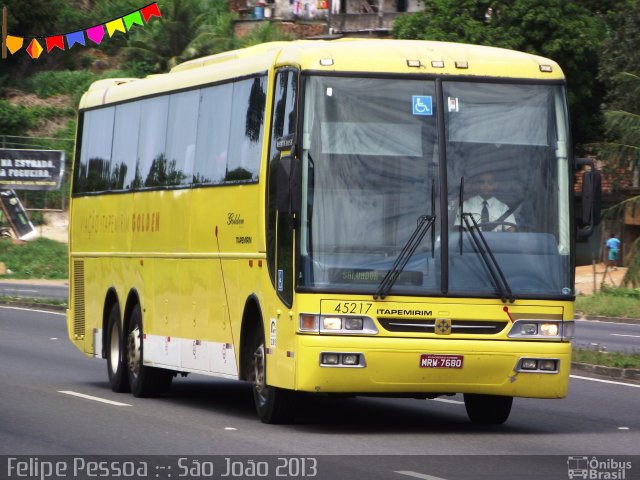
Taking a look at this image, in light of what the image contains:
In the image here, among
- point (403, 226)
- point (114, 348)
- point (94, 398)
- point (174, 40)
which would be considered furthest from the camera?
point (174, 40)

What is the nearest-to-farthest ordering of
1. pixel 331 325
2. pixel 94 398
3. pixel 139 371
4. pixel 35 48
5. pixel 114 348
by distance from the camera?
pixel 331 325 < pixel 94 398 < pixel 139 371 < pixel 114 348 < pixel 35 48

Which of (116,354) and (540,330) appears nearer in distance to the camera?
(540,330)

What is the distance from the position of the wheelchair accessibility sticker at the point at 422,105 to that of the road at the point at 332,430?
2741mm

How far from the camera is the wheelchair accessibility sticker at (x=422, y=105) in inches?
540

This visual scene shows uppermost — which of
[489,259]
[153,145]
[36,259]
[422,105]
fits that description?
[422,105]

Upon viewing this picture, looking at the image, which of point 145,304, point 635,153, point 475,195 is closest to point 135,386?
point 145,304

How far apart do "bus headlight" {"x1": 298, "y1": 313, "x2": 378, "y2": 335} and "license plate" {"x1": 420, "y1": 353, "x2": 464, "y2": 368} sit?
48cm

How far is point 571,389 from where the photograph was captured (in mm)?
18594

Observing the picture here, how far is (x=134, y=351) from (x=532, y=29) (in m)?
40.1

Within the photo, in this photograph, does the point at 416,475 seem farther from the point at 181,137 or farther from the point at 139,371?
the point at 139,371

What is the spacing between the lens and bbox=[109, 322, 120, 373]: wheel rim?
19.0 metres

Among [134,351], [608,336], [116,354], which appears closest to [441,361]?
[134,351]

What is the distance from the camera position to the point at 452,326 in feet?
43.9

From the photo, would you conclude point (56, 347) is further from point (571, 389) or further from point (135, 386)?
point (571, 389)
